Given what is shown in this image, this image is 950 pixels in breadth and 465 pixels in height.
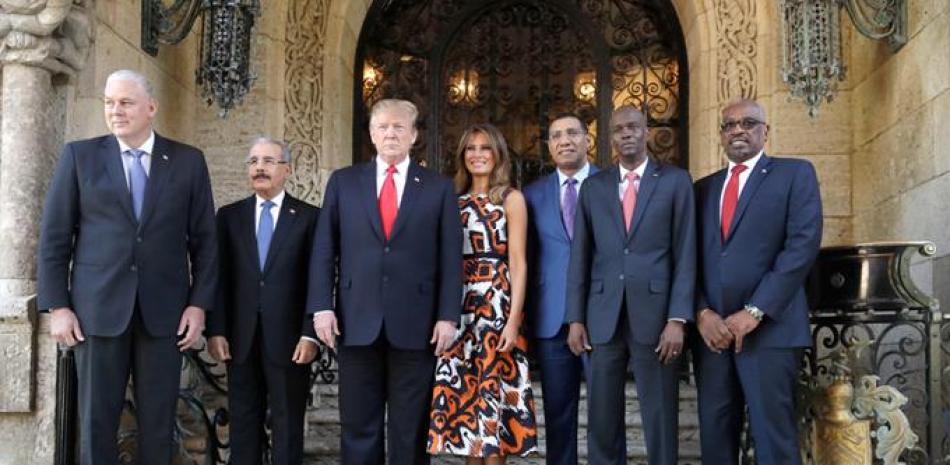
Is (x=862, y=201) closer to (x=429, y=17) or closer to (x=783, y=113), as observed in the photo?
(x=783, y=113)

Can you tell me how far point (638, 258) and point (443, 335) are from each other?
2.72 ft

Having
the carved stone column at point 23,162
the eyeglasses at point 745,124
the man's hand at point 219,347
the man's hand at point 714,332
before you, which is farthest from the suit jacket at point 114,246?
the eyeglasses at point 745,124

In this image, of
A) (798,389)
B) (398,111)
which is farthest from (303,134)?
(798,389)

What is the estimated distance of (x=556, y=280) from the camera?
4594 mm

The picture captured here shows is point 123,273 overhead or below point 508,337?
overhead

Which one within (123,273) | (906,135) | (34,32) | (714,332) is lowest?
(714,332)

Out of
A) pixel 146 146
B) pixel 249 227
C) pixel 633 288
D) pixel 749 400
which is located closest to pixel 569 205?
pixel 633 288

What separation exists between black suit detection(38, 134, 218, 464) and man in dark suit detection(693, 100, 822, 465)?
2.00 m

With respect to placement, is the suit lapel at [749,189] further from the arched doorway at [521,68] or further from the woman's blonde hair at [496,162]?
the arched doorway at [521,68]

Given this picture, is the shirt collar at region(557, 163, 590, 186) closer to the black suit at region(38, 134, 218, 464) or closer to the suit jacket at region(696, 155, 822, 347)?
the suit jacket at region(696, 155, 822, 347)

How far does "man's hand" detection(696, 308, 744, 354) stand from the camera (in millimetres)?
4168

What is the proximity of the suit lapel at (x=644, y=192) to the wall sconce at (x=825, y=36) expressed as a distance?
2057 mm

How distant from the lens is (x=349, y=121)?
24.7 feet

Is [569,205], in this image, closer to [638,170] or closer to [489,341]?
[638,170]
